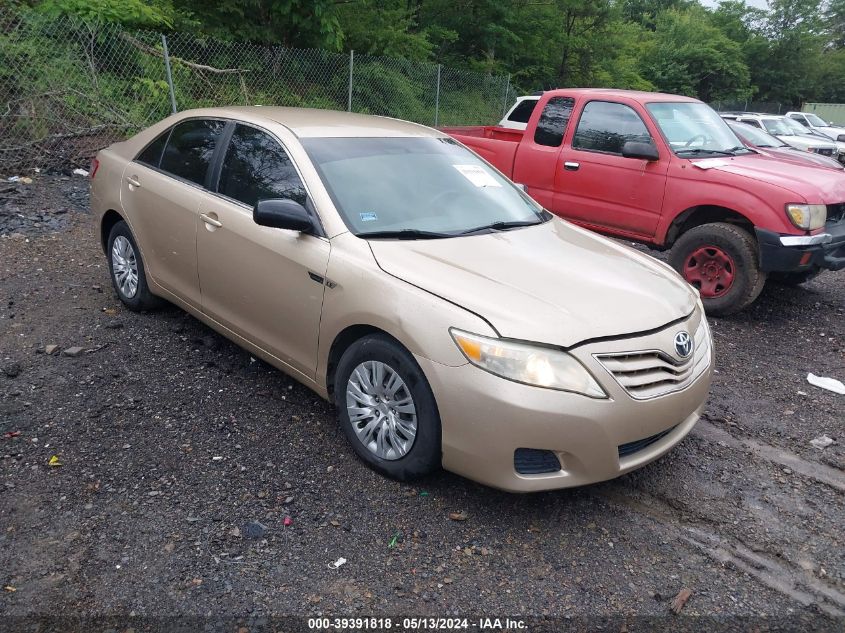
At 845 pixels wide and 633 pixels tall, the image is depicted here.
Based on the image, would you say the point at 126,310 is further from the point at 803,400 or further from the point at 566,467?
the point at 803,400

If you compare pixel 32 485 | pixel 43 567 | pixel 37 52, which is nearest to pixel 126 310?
pixel 32 485

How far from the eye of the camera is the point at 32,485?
3.14 meters

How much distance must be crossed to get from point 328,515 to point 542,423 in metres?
1.08

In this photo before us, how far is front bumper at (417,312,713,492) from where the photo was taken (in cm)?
271

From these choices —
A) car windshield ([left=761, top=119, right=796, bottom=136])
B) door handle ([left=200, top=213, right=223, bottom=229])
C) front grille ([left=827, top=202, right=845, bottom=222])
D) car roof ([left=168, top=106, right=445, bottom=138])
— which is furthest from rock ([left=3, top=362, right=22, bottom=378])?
car windshield ([left=761, top=119, right=796, bottom=136])

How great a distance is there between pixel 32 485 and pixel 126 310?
2315 mm

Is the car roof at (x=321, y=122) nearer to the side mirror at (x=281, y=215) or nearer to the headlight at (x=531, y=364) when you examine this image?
the side mirror at (x=281, y=215)

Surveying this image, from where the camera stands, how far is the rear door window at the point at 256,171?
371 centimetres

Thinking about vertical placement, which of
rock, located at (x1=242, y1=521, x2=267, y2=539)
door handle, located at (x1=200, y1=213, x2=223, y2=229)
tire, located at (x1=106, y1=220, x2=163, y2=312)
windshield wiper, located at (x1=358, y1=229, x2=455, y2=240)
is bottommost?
rock, located at (x1=242, y1=521, x2=267, y2=539)

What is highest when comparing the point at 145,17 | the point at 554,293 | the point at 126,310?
the point at 145,17

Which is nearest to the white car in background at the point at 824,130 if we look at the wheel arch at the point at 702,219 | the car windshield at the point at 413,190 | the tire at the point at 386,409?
the wheel arch at the point at 702,219

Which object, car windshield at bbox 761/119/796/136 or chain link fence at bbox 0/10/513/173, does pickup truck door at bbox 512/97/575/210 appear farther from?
car windshield at bbox 761/119/796/136

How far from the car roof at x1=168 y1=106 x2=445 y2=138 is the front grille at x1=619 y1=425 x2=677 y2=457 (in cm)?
238

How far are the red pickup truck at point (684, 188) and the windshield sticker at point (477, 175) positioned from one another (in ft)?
8.06
